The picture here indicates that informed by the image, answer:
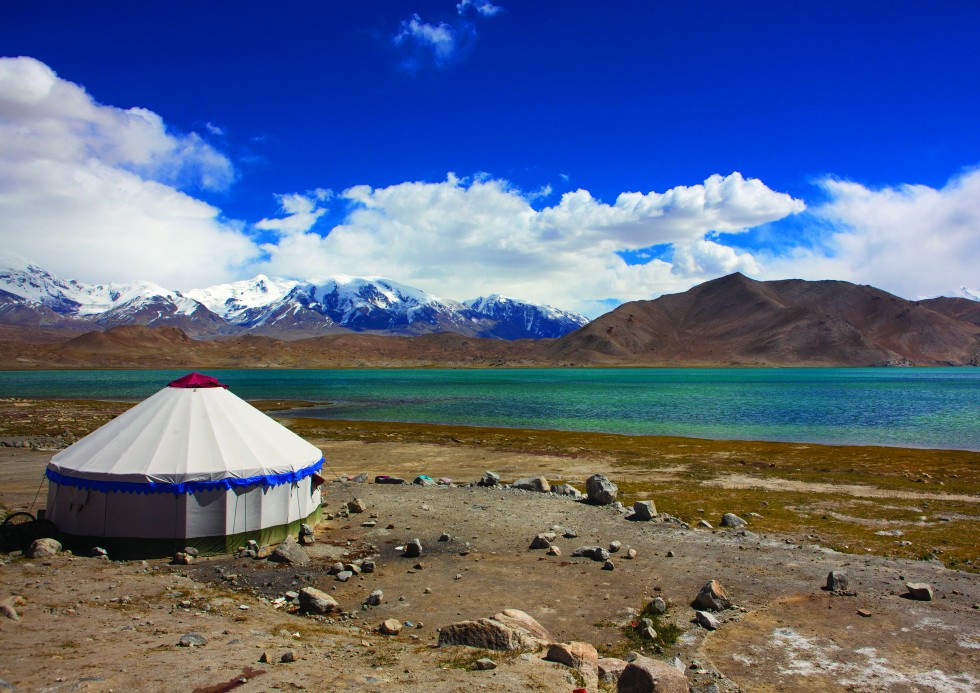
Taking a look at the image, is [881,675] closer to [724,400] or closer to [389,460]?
[389,460]

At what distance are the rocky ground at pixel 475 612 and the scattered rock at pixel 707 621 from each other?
166mm

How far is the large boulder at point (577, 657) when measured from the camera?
27.9 feet

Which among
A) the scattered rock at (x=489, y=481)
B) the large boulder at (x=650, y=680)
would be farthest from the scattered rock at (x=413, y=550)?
the scattered rock at (x=489, y=481)

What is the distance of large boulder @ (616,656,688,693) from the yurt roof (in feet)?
35.2

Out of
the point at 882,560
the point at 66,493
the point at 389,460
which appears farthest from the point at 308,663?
the point at 389,460

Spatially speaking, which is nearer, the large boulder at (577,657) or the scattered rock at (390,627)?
the large boulder at (577,657)

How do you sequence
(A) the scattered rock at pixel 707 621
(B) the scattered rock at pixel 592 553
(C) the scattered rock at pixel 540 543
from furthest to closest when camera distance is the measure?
(C) the scattered rock at pixel 540 543
(B) the scattered rock at pixel 592 553
(A) the scattered rock at pixel 707 621

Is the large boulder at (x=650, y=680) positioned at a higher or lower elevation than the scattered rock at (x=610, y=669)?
higher

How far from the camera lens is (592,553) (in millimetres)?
14688

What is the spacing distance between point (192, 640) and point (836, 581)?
39.7 ft

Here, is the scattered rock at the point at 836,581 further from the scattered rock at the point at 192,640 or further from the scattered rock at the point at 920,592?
the scattered rock at the point at 192,640

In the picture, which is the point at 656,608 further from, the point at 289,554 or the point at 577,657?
the point at 289,554

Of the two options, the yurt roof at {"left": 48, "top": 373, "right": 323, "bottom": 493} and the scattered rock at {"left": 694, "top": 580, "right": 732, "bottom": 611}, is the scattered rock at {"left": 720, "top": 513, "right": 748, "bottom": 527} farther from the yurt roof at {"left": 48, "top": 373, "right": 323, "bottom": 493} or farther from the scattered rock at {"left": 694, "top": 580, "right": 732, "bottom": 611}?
the yurt roof at {"left": 48, "top": 373, "right": 323, "bottom": 493}

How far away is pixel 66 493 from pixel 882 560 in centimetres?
1991
